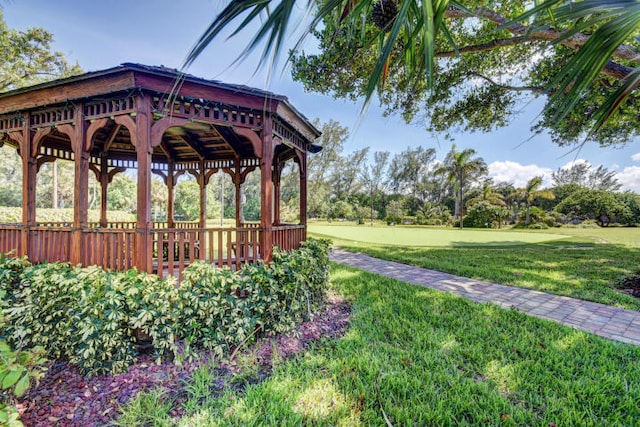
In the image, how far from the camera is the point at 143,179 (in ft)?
11.7

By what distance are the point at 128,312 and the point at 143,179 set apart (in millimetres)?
1682

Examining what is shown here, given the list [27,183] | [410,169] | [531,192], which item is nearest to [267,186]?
[27,183]

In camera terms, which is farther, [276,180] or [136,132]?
[276,180]

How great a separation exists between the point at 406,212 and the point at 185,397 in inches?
1488

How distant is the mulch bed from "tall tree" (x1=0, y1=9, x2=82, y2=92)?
55.2ft

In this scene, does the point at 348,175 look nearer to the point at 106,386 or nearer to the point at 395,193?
the point at 395,193

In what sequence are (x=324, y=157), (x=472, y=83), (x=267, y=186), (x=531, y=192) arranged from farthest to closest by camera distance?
(x=324, y=157)
(x=531, y=192)
(x=472, y=83)
(x=267, y=186)

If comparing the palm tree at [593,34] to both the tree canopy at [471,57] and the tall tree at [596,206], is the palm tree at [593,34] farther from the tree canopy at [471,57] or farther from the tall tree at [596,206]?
the tall tree at [596,206]

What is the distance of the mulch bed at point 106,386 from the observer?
2.40 metres

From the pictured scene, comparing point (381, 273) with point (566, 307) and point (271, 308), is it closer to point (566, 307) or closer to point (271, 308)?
point (566, 307)

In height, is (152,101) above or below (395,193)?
below

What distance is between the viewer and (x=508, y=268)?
7324 mm

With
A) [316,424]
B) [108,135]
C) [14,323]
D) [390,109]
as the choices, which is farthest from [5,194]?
[316,424]

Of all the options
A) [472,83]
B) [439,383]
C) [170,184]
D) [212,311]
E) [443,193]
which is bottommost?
[439,383]
